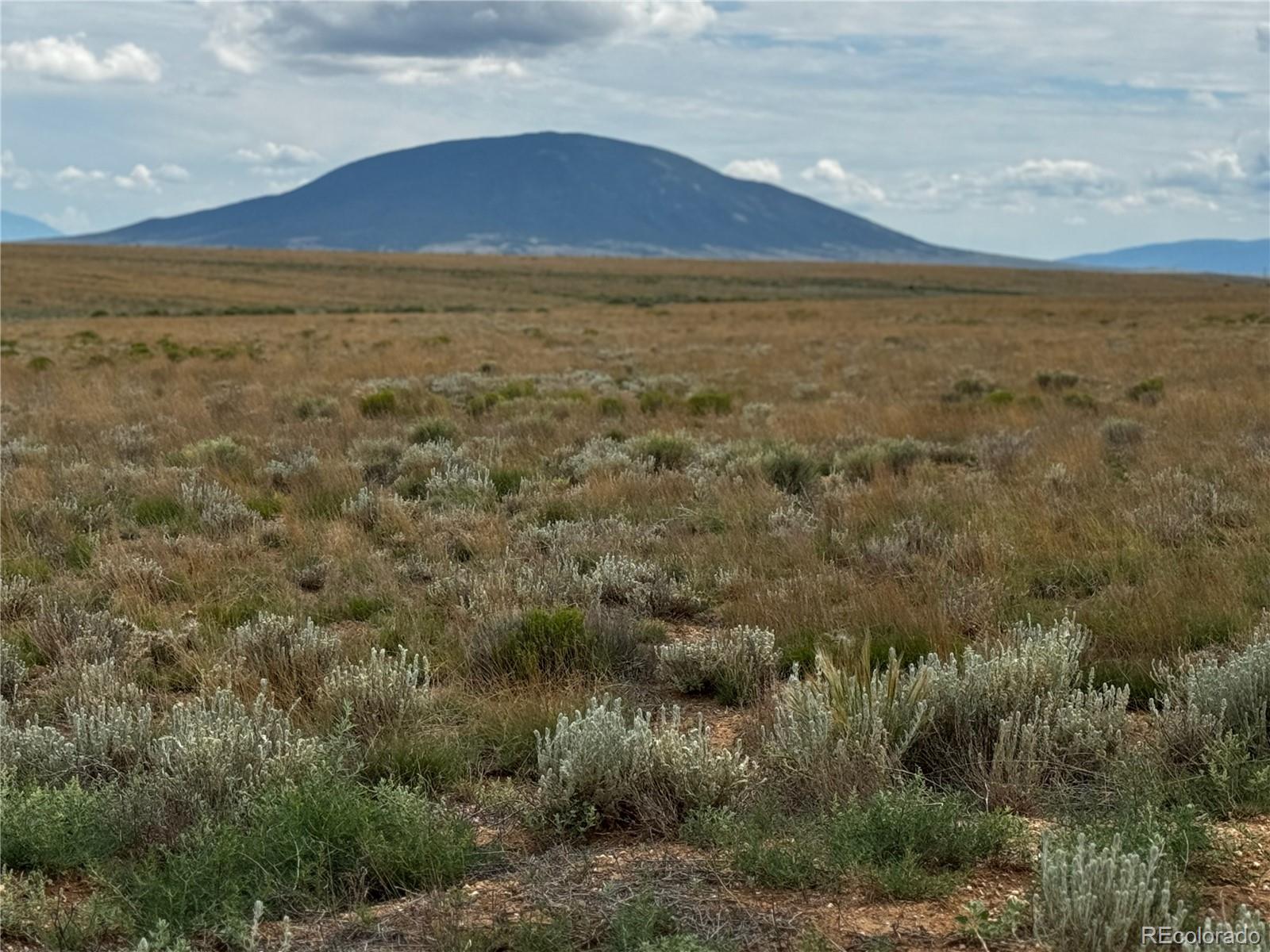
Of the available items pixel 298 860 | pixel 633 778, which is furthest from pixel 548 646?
pixel 298 860

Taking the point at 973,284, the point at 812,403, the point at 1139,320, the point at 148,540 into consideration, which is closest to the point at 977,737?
the point at 148,540

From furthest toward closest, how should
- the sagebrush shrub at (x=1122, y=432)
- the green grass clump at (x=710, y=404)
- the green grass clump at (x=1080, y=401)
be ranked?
the green grass clump at (x=710, y=404)
the green grass clump at (x=1080, y=401)
the sagebrush shrub at (x=1122, y=432)

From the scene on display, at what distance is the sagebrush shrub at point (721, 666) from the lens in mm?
5145

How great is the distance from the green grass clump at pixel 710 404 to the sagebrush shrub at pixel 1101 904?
40.2 ft

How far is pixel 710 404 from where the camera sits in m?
15.4

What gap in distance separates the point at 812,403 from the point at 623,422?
373 cm

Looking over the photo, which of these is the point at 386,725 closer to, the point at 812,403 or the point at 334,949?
the point at 334,949

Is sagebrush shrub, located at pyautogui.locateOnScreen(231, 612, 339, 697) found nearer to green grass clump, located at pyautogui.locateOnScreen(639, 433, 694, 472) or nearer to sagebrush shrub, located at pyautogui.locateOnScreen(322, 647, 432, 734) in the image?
sagebrush shrub, located at pyautogui.locateOnScreen(322, 647, 432, 734)

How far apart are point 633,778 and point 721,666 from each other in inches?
58.2

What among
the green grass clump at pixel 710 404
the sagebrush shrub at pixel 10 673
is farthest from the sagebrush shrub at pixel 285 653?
the green grass clump at pixel 710 404

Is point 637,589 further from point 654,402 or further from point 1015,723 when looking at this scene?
point 654,402

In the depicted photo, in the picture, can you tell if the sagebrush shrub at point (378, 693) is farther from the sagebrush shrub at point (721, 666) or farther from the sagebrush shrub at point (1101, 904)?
the sagebrush shrub at point (1101, 904)

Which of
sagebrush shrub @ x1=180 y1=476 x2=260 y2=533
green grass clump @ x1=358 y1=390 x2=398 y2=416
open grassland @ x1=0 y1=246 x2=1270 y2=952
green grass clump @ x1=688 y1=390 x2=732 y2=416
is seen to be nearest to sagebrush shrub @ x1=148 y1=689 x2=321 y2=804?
open grassland @ x1=0 y1=246 x2=1270 y2=952

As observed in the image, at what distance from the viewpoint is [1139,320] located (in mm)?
41062
